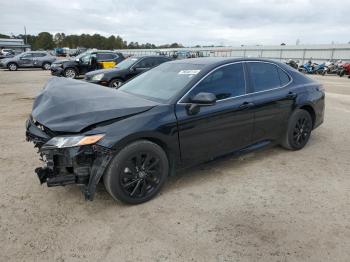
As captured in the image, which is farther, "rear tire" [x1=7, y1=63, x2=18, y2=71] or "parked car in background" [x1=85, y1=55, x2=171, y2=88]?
"rear tire" [x1=7, y1=63, x2=18, y2=71]

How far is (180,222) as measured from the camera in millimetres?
3221

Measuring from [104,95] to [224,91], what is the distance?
1557 mm

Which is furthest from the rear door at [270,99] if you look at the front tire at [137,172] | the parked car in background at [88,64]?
the parked car in background at [88,64]

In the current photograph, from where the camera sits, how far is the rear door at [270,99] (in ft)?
14.8

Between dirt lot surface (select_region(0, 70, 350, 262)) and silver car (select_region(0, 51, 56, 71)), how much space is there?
947 inches

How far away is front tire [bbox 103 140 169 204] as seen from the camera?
3.27m

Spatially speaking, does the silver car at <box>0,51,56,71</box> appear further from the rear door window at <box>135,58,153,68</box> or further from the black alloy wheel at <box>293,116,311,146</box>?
the black alloy wheel at <box>293,116,311,146</box>

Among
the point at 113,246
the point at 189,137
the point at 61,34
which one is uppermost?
the point at 61,34

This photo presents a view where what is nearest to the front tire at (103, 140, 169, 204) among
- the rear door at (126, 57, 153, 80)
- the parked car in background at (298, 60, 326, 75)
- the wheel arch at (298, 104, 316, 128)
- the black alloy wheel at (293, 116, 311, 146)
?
the black alloy wheel at (293, 116, 311, 146)

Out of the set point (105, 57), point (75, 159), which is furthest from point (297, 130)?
point (105, 57)

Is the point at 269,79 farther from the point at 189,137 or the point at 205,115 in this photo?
the point at 189,137

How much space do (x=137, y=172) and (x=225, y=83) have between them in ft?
5.64

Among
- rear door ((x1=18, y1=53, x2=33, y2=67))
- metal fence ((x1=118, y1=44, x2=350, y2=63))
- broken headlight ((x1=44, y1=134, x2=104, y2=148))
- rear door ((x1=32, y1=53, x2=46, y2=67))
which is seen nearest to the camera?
broken headlight ((x1=44, y1=134, x2=104, y2=148))

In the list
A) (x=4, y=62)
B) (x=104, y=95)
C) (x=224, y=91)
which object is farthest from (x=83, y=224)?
(x=4, y=62)
